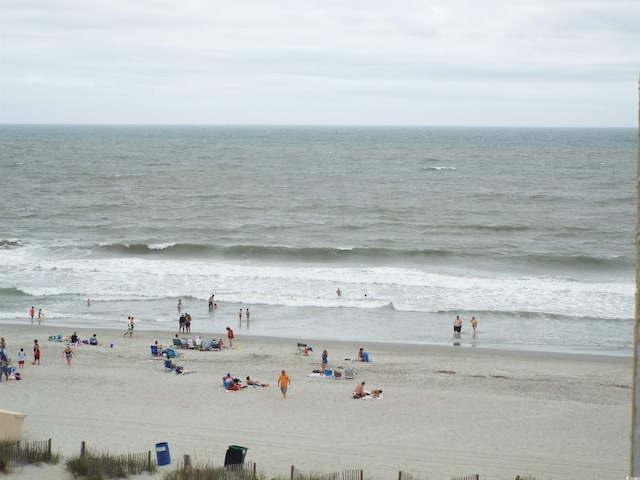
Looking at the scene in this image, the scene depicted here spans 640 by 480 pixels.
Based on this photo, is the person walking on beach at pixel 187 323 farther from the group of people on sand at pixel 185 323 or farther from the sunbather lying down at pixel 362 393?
the sunbather lying down at pixel 362 393

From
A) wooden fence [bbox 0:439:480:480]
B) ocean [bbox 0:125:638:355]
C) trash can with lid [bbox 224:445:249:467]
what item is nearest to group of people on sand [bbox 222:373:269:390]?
wooden fence [bbox 0:439:480:480]

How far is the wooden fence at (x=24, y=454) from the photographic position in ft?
46.4

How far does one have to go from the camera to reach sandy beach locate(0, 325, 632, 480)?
15.9 metres

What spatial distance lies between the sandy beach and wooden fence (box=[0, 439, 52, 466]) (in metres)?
0.24

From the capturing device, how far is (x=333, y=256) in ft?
141

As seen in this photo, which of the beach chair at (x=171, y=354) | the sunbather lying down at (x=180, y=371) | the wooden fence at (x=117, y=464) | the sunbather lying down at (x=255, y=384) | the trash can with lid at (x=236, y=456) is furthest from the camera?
the beach chair at (x=171, y=354)

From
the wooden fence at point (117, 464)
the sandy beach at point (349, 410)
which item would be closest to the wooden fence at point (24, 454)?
the wooden fence at point (117, 464)

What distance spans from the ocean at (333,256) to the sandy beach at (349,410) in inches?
146

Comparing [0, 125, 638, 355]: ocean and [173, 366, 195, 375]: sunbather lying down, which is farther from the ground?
[0, 125, 638, 355]: ocean

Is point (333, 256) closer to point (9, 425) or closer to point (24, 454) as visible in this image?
point (9, 425)

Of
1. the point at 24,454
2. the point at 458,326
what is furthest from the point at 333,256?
the point at 24,454

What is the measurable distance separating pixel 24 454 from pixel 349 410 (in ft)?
26.5

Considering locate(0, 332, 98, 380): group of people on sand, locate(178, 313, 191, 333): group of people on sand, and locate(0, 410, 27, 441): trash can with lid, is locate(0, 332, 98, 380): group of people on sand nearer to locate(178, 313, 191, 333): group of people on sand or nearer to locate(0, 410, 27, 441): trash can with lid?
locate(178, 313, 191, 333): group of people on sand

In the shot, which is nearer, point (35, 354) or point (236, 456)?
point (236, 456)
